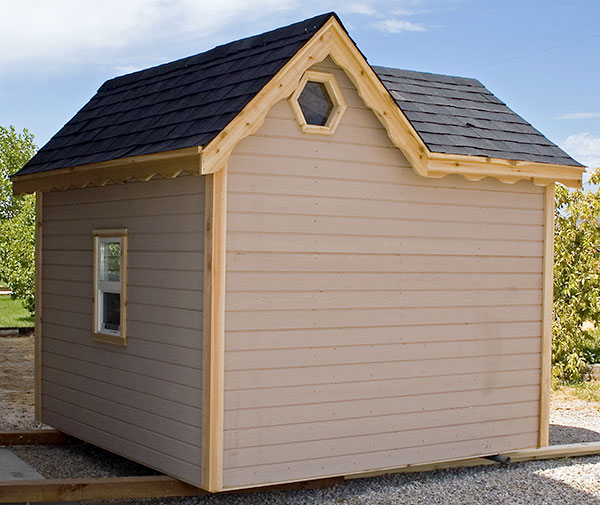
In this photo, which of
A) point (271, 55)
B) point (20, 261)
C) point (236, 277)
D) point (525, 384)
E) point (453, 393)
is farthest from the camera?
point (20, 261)

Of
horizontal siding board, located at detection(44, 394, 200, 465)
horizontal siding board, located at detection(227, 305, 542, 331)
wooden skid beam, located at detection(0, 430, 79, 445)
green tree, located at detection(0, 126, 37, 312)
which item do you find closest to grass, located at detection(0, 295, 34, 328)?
green tree, located at detection(0, 126, 37, 312)

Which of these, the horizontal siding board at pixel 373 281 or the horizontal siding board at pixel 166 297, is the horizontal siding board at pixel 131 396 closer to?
the horizontal siding board at pixel 166 297

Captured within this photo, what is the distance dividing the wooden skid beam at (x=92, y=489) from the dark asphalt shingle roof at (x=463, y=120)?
382cm

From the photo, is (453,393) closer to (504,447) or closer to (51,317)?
(504,447)

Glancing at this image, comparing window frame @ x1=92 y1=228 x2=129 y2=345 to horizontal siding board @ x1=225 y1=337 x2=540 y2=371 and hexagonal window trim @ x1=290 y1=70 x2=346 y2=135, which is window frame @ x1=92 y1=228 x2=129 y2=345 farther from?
hexagonal window trim @ x1=290 y1=70 x2=346 y2=135

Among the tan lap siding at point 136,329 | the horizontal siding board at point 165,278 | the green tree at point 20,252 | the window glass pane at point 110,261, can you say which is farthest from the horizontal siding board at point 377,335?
the green tree at point 20,252

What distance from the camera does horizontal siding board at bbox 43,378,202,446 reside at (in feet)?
23.3

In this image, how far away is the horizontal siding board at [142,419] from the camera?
7.10m

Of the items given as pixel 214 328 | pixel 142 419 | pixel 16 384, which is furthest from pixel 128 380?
pixel 16 384

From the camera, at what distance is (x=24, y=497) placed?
7.00 metres

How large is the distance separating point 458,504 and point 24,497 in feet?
12.4

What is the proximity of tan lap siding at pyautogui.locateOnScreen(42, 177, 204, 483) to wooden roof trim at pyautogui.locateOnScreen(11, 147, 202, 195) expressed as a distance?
189 mm

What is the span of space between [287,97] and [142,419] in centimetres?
318

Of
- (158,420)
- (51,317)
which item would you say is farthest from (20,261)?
(158,420)
